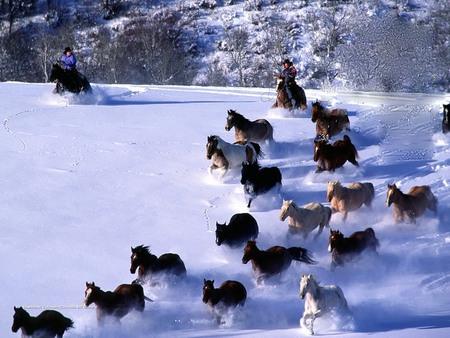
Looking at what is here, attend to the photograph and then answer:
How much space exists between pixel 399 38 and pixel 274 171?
461 centimetres

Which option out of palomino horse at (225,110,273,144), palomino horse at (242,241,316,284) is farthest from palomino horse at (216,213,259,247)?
palomino horse at (225,110,273,144)

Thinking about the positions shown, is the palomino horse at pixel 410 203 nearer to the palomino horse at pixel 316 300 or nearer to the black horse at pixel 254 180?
the black horse at pixel 254 180

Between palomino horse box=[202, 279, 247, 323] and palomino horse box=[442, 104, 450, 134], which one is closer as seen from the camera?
palomino horse box=[202, 279, 247, 323]

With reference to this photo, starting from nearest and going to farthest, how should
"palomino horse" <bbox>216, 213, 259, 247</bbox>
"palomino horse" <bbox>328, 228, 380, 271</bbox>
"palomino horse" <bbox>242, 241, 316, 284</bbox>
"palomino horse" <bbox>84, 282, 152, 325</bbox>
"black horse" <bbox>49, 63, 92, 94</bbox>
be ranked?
"palomino horse" <bbox>84, 282, 152, 325</bbox> → "palomino horse" <bbox>242, 241, 316, 284</bbox> → "palomino horse" <bbox>328, 228, 380, 271</bbox> → "palomino horse" <bbox>216, 213, 259, 247</bbox> → "black horse" <bbox>49, 63, 92, 94</bbox>

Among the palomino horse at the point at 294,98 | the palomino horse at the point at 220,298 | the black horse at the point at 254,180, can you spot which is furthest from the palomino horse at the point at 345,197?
the palomino horse at the point at 294,98

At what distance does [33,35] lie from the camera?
38.4m

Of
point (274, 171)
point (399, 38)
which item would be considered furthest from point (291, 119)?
point (274, 171)

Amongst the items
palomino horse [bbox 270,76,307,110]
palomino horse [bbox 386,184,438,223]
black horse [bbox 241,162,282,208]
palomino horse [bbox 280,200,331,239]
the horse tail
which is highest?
palomino horse [bbox 270,76,307,110]

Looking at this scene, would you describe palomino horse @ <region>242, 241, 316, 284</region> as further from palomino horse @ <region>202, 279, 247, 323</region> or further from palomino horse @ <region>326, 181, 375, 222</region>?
palomino horse @ <region>326, 181, 375, 222</region>

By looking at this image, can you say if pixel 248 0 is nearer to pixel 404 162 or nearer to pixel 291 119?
pixel 291 119

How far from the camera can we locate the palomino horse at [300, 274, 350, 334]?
565cm

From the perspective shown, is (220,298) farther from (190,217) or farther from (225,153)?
(225,153)

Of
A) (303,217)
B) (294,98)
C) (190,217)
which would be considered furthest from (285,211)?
(294,98)

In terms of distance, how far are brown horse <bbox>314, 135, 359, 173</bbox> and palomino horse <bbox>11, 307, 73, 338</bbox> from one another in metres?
5.09
